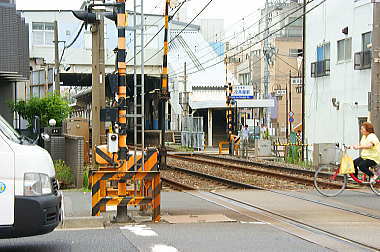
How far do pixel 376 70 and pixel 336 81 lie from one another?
1350cm

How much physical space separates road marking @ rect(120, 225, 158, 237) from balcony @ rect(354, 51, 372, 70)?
17.4m

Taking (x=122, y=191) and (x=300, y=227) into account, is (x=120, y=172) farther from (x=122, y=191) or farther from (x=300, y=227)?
(x=300, y=227)

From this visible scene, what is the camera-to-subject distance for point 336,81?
28953mm

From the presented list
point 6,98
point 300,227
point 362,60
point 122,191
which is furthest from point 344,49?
point 122,191

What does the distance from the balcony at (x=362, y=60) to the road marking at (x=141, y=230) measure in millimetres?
17373

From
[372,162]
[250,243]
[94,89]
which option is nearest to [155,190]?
[250,243]

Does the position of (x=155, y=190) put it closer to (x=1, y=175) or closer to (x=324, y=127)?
(x=1, y=175)

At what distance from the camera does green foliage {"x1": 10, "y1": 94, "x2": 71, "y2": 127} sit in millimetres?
23681

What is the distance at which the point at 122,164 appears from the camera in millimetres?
10852

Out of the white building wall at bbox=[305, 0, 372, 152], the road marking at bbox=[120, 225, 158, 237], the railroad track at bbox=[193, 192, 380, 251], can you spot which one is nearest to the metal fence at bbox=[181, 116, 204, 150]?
the white building wall at bbox=[305, 0, 372, 152]

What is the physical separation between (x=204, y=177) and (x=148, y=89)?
116ft

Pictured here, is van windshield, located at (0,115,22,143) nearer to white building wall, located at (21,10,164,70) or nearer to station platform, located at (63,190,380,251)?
station platform, located at (63,190,380,251)

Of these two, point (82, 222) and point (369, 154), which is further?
point (369, 154)

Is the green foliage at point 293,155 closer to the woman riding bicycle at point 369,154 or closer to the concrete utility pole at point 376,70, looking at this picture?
the concrete utility pole at point 376,70
